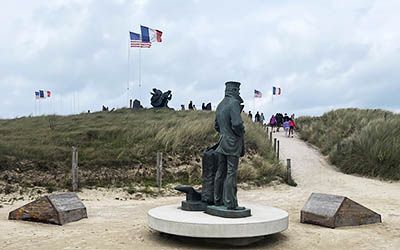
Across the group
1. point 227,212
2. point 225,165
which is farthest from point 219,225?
point 225,165

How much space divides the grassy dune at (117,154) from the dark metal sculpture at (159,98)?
38.8 feet

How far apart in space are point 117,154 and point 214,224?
41.9ft

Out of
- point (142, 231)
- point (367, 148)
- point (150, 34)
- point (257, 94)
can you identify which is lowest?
point (142, 231)

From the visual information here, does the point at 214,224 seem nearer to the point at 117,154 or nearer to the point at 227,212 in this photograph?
the point at 227,212

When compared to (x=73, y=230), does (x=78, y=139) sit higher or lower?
higher

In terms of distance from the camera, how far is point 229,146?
9797 mm

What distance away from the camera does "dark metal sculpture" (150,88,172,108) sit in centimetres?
3941

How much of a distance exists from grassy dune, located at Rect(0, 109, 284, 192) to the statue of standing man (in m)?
8.95

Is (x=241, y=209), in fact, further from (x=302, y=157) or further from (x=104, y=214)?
(x=302, y=157)

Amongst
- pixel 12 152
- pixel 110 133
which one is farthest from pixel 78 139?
pixel 12 152

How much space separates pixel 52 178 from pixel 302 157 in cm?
1352

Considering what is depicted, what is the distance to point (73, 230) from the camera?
10797mm

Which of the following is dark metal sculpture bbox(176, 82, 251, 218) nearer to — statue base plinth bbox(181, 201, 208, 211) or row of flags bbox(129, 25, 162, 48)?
statue base plinth bbox(181, 201, 208, 211)

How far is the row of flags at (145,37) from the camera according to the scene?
37.5 metres
